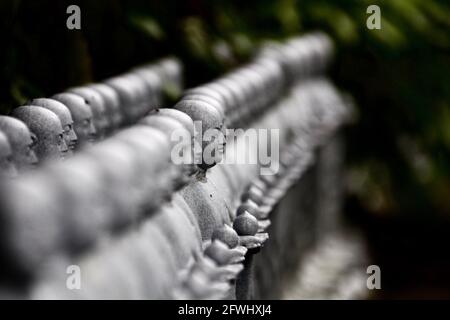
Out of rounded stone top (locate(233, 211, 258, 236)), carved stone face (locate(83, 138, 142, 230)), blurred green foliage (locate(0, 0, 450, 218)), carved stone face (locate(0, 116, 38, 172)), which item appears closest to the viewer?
carved stone face (locate(83, 138, 142, 230))

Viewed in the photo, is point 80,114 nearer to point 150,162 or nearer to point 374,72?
point 150,162

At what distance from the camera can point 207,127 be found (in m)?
3.75

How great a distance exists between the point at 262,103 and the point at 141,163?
2657 millimetres

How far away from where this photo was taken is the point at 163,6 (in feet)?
24.6

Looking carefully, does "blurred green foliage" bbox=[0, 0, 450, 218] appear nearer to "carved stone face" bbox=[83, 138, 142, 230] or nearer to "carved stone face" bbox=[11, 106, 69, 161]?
"carved stone face" bbox=[11, 106, 69, 161]

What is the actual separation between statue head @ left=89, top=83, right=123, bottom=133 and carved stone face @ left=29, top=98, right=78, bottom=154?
61 cm

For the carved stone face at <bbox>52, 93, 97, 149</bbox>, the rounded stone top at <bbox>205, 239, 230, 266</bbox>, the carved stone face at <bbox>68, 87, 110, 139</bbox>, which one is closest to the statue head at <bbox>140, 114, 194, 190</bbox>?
the rounded stone top at <bbox>205, 239, 230, 266</bbox>

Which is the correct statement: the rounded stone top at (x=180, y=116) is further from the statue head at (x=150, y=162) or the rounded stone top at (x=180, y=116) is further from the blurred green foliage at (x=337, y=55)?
the blurred green foliage at (x=337, y=55)

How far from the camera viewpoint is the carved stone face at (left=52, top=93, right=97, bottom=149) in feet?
13.7

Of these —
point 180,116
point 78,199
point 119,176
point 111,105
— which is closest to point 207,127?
point 180,116

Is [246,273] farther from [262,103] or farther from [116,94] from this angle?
[262,103]

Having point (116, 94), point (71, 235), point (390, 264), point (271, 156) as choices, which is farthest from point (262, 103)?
point (390, 264)

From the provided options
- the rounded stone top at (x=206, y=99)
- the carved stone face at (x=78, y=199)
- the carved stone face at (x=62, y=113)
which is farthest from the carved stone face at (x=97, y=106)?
the carved stone face at (x=78, y=199)

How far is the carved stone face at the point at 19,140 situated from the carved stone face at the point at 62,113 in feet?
1.20
